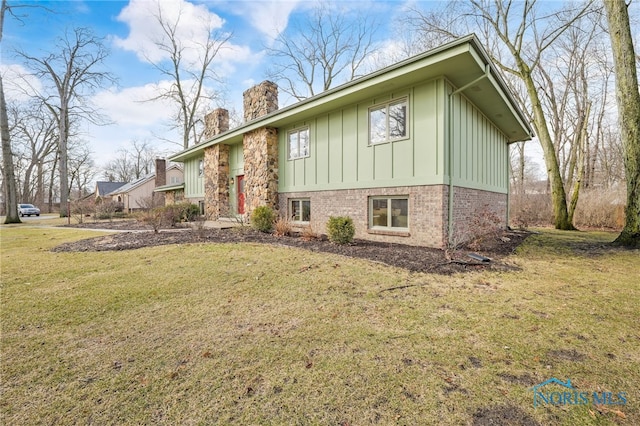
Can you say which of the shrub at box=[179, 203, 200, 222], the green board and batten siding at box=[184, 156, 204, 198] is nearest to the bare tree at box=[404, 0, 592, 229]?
the green board and batten siding at box=[184, 156, 204, 198]

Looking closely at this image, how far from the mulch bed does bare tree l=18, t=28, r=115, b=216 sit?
65.7ft

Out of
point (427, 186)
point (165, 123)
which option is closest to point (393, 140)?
point (427, 186)

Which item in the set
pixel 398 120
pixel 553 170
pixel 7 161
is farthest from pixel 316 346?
pixel 7 161

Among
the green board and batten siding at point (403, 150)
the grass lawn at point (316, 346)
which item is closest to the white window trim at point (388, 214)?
the green board and batten siding at point (403, 150)

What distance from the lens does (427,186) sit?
6793mm

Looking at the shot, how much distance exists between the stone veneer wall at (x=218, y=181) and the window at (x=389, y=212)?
8408 mm

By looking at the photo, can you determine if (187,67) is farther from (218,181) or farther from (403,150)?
(403,150)

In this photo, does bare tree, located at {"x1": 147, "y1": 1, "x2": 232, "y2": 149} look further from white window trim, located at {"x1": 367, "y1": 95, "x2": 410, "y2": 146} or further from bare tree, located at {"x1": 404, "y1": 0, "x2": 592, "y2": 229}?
white window trim, located at {"x1": 367, "y1": 95, "x2": 410, "y2": 146}

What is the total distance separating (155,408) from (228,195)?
12.7 meters

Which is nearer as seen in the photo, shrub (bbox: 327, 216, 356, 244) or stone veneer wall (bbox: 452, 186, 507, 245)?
shrub (bbox: 327, 216, 356, 244)

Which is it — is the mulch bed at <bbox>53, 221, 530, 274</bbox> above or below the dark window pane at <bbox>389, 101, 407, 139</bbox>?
below

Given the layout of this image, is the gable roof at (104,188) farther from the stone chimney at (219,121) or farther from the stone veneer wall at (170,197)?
the stone chimney at (219,121)

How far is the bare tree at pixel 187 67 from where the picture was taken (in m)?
22.8

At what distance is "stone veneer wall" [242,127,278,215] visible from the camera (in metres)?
10.5
